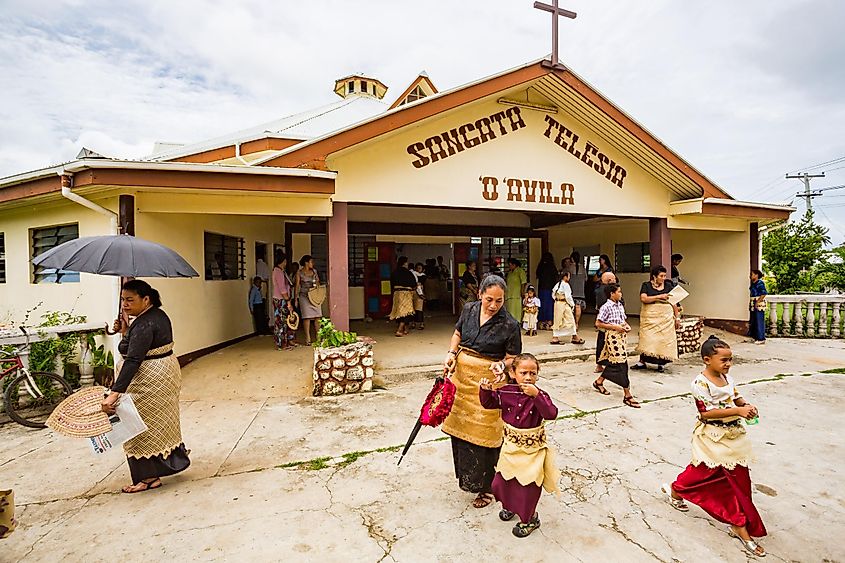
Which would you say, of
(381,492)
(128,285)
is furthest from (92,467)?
(381,492)

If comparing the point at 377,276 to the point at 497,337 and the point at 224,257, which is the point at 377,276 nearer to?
the point at 224,257

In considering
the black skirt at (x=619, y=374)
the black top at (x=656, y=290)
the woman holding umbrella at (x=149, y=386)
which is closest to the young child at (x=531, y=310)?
Result: the black top at (x=656, y=290)

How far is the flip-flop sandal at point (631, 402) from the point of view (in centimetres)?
556

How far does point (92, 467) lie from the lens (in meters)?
4.09

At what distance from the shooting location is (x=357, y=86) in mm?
16594

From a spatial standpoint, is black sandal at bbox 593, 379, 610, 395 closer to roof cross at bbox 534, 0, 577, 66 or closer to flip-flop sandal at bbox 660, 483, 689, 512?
flip-flop sandal at bbox 660, 483, 689, 512

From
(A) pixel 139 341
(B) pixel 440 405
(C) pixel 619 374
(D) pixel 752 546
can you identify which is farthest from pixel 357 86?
(D) pixel 752 546

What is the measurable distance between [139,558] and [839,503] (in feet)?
15.4

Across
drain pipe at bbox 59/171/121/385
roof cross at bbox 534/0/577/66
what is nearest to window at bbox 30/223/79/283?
drain pipe at bbox 59/171/121/385

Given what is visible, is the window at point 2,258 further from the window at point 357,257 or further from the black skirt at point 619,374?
the black skirt at point 619,374

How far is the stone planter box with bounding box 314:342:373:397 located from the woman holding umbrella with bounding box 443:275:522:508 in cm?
302

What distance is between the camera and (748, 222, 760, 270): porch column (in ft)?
35.4

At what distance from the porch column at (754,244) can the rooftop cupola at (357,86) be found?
1236cm

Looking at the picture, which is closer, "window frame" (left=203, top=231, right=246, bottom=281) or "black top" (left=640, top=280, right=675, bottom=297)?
"black top" (left=640, top=280, right=675, bottom=297)
